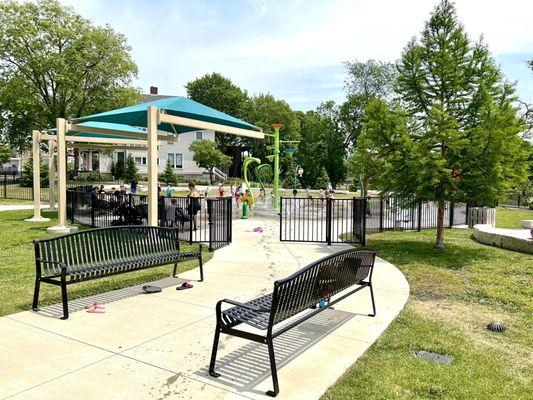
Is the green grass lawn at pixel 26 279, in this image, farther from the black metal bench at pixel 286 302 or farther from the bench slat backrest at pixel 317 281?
the bench slat backrest at pixel 317 281

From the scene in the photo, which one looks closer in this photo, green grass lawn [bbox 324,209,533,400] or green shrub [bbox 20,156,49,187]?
green grass lawn [bbox 324,209,533,400]

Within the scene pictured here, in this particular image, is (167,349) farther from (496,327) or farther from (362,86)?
(362,86)

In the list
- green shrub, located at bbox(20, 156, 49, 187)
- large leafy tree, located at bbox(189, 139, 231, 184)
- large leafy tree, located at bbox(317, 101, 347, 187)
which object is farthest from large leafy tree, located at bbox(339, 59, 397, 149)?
green shrub, located at bbox(20, 156, 49, 187)

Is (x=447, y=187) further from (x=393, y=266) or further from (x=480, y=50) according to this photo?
(x=480, y=50)

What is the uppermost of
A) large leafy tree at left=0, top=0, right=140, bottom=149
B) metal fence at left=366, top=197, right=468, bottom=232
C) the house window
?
large leafy tree at left=0, top=0, right=140, bottom=149

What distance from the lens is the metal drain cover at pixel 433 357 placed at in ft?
14.9

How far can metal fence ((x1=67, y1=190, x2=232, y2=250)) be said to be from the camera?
1091 cm

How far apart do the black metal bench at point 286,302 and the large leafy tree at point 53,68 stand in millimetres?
36462

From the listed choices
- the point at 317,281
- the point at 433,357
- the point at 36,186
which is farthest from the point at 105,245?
the point at 36,186

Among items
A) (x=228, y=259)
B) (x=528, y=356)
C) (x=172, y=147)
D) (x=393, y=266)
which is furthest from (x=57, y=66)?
(x=528, y=356)

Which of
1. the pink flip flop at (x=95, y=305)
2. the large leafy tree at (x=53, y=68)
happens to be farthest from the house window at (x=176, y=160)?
the pink flip flop at (x=95, y=305)

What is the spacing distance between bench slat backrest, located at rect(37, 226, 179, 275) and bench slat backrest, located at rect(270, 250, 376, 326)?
10.6ft

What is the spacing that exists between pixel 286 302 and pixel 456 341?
2326 millimetres

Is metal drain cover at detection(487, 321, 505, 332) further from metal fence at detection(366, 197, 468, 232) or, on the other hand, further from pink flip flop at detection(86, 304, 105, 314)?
metal fence at detection(366, 197, 468, 232)
